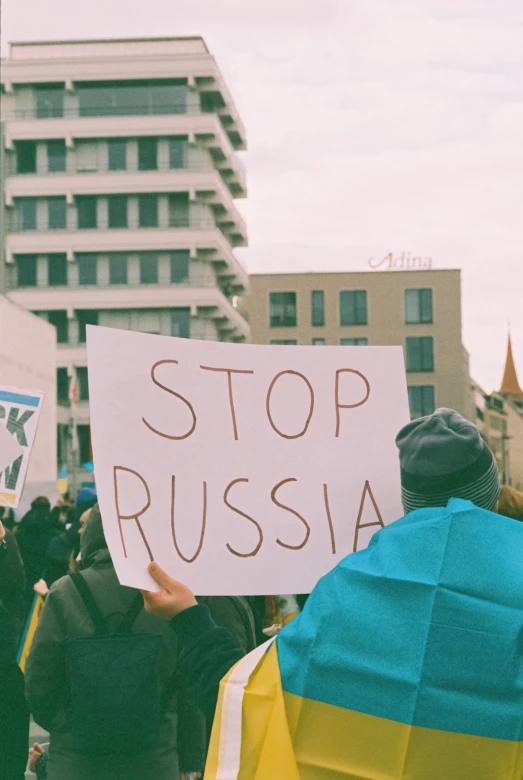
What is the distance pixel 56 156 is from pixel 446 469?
61068mm

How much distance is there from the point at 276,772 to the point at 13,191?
60.4 meters

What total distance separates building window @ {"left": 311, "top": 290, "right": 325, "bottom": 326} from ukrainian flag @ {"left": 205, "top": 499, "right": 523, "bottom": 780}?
72.5 meters

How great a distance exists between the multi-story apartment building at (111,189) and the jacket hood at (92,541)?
55036mm

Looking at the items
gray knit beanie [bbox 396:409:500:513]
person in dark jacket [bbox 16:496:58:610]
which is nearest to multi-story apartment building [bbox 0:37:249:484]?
person in dark jacket [bbox 16:496:58:610]

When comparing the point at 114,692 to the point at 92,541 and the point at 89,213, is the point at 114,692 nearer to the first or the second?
the point at 92,541

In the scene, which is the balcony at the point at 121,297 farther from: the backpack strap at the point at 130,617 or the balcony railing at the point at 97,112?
the backpack strap at the point at 130,617

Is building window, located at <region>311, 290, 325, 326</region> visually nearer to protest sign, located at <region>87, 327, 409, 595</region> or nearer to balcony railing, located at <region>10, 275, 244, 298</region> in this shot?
balcony railing, located at <region>10, 275, 244, 298</region>

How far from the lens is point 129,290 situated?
194ft

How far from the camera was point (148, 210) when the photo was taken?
199ft

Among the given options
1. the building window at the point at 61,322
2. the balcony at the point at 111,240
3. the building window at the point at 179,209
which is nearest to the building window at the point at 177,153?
the building window at the point at 179,209

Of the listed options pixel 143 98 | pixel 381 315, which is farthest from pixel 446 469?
pixel 381 315

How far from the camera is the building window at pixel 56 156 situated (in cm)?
6081

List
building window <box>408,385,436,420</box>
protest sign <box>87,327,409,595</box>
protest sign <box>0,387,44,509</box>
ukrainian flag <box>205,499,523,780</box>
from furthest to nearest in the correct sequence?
building window <box>408,385,436,420</box>
protest sign <box>0,387,44,509</box>
protest sign <box>87,327,409,595</box>
ukrainian flag <box>205,499,523,780</box>

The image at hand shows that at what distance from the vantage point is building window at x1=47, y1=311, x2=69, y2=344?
5966cm
